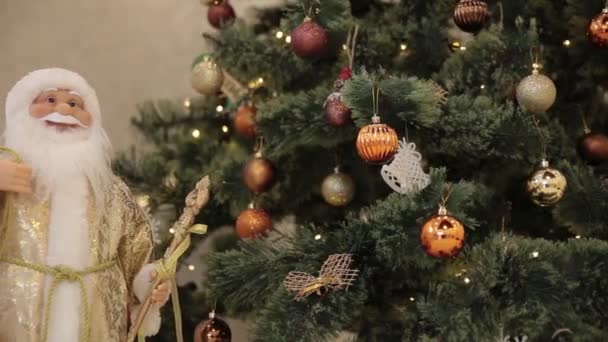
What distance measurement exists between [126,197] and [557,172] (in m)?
0.62

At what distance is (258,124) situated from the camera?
125cm

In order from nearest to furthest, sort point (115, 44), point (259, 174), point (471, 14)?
point (471, 14)
point (259, 174)
point (115, 44)

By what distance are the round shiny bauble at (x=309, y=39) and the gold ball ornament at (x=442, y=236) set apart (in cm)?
35

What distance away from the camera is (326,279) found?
104cm

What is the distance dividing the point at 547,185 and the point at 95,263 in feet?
2.11

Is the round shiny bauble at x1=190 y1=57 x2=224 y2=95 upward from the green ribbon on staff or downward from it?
upward

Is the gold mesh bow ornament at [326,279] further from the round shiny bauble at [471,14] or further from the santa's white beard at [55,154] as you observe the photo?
the round shiny bauble at [471,14]

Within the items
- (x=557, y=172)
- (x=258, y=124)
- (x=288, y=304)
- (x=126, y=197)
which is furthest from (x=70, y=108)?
(x=557, y=172)

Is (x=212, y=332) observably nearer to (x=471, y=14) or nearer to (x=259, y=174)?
(x=259, y=174)

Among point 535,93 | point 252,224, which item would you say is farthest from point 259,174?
point 535,93

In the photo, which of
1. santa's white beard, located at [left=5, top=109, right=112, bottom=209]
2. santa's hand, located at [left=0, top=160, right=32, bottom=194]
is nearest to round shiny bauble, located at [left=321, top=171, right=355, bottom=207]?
santa's white beard, located at [left=5, top=109, right=112, bottom=209]

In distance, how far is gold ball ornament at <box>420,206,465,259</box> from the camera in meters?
0.98

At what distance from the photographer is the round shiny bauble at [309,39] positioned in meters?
1.21

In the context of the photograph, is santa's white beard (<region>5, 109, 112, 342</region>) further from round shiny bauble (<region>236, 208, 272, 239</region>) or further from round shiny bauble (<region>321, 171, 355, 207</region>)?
round shiny bauble (<region>321, 171, 355, 207</region>)
